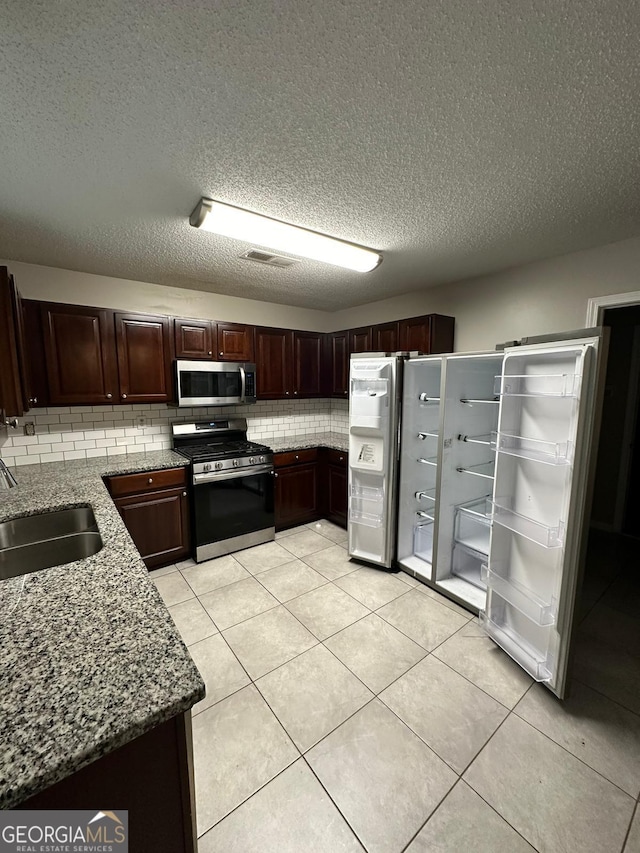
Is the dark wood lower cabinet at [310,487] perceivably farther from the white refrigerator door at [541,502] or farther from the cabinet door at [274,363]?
the white refrigerator door at [541,502]

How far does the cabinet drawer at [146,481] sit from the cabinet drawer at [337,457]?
1518mm

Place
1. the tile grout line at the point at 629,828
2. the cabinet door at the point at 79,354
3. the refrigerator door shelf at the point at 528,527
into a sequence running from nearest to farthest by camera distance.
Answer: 1. the tile grout line at the point at 629,828
2. the refrigerator door shelf at the point at 528,527
3. the cabinet door at the point at 79,354

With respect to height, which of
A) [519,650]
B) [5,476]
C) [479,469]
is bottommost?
[519,650]

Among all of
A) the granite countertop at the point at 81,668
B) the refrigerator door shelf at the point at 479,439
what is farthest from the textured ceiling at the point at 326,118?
the granite countertop at the point at 81,668

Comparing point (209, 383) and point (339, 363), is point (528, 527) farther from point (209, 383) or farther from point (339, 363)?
Result: point (209, 383)

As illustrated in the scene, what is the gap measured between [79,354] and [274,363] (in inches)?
67.8

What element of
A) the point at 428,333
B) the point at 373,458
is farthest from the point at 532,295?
the point at 373,458

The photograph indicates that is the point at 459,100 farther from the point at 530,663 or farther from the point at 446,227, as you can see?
the point at 530,663

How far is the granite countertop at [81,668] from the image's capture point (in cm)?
63

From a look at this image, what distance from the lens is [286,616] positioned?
7.75 ft

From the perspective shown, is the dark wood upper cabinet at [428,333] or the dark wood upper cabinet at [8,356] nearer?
the dark wood upper cabinet at [8,356]

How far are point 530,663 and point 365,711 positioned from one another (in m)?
0.89

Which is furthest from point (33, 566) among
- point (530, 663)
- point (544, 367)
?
point (544, 367)
